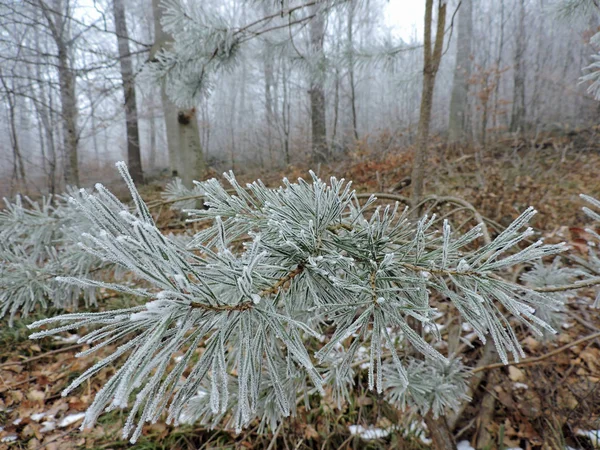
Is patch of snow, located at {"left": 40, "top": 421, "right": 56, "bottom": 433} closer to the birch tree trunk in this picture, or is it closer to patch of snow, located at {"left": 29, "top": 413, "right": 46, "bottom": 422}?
patch of snow, located at {"left": 29, "top": 413, "right": 46, "bottom": 422}

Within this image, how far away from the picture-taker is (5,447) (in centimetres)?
169

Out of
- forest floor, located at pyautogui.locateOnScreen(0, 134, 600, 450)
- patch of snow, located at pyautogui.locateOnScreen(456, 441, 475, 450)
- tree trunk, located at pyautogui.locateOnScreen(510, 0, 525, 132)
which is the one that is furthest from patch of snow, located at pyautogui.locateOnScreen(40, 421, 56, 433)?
tree trunk, located at pyautogui.locateOnScreen(510, 0, 525, 132)

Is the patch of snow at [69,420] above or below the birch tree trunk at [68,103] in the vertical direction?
below

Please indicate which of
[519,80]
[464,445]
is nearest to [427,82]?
[464,445]

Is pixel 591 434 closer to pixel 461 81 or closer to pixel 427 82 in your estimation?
pixel 427 82

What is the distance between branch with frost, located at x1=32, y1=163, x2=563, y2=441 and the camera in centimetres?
38

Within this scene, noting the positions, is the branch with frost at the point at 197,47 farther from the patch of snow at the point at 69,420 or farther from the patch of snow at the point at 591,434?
the patch of snow at the point at 591,434

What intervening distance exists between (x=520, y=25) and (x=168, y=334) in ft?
36.1

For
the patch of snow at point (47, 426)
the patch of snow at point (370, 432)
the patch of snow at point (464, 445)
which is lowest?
the patch of snow at point (47, 426)

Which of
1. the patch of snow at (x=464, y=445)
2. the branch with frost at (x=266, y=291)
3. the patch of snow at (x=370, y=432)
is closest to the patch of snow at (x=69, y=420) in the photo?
the patch of snow at (x=370, y=432)

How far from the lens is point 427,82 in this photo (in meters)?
1.31

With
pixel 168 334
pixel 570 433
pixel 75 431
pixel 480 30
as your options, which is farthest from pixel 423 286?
pixel 480 30

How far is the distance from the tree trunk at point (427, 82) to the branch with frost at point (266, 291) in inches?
28.7

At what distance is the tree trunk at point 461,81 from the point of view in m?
7.83
